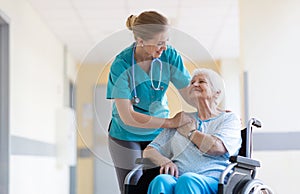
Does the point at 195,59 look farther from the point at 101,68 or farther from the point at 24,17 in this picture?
the point at 24,17

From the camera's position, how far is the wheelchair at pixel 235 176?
2.42m

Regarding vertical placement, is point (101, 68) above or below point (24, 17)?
below

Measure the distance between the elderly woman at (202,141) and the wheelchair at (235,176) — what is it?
0.20 ft

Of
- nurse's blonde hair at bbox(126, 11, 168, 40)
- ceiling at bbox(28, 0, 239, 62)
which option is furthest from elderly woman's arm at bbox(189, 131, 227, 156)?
ceiling at bbox(28, 0, 239, 62)

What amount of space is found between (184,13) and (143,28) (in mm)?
3850

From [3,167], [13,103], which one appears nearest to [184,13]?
[13,103]

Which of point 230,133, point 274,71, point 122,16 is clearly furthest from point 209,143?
point 122,16

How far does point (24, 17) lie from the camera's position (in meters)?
5.54

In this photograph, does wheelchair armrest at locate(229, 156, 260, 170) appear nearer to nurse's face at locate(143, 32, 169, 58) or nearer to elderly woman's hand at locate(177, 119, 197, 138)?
elderly woman's hand at locate(177, 119, 197, 138)

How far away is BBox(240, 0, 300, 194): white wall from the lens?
4906 millimetres

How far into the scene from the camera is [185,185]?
92.6 inches

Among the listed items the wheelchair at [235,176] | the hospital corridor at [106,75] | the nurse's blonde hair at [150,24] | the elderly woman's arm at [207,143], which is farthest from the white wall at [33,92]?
the elderly woman's arm at [207,143]

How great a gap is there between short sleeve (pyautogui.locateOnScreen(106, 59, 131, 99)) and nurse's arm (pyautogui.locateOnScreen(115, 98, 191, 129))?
31 mm

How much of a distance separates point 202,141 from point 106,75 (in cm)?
55
